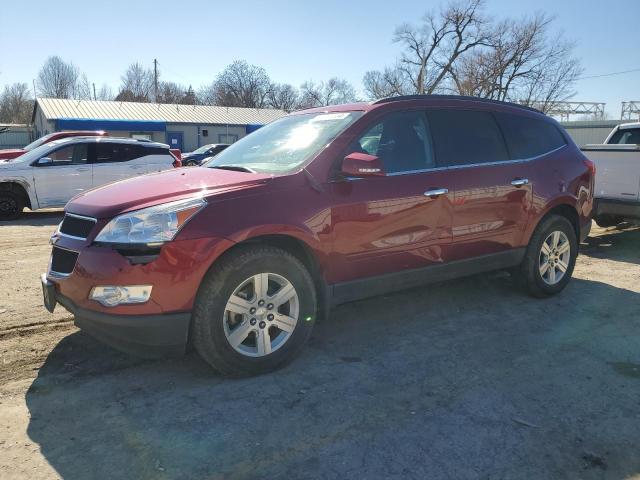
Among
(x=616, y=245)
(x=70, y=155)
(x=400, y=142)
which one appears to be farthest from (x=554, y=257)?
(x=70, y=155)

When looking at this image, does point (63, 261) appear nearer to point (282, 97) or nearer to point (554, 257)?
point (554, 257)

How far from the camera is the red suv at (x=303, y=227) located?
10.2 feet

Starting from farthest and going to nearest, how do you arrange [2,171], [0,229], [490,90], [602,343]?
1. [490,90]
2. [2,171]
3. [0,229]
4. [602,343]

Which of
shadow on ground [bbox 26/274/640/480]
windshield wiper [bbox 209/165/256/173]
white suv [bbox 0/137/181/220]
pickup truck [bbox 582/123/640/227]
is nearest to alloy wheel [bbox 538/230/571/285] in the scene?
shadow on ground [bbox 26/274/640/480]

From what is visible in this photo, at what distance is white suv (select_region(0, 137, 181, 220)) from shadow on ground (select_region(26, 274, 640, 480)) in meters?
7.73

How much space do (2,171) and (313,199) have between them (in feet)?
31.1

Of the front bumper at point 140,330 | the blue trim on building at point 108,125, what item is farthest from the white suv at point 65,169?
the blue trim on building at point 108,125

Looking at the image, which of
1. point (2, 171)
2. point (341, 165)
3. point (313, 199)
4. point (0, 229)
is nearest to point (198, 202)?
point (313, 199)

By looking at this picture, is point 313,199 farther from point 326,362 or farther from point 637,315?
point 637,315

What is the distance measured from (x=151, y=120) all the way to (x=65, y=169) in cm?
3111

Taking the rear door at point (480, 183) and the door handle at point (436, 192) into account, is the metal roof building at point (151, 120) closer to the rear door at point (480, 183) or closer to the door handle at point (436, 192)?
the rear door at point (480, 183)

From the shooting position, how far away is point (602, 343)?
4.20m

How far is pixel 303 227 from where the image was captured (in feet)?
11.6

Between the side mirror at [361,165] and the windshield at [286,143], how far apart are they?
11.2 inches
